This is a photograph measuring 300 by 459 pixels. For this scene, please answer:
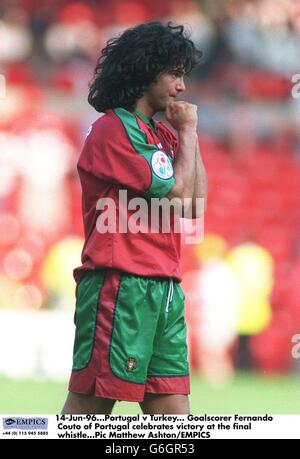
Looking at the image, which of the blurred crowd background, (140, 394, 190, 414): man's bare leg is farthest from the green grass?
(140, 394, 190, 414): man's bare leg

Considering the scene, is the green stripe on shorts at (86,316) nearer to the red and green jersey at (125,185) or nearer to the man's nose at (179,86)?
the red and green jersey at (125,185)

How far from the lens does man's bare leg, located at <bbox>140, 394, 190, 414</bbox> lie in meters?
2.81

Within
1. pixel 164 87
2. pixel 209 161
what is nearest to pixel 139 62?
pixel 164 87

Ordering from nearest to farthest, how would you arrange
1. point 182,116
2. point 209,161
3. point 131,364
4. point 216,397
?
1. point 131,364
2. point 182,116
3. point 216,397
4. point 209,161

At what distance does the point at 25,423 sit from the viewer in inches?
128

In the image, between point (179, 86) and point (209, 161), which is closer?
point (179, 86)

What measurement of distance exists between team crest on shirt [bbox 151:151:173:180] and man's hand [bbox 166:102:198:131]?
9cm

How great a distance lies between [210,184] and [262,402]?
1.65m

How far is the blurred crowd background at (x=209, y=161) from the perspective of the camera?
597cm

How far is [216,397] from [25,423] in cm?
209

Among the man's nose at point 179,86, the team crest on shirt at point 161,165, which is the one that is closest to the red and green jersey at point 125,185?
the team crest on shirt at point 161,165

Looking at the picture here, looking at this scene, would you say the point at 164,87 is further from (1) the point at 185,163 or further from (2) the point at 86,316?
(2) the point at 86,316

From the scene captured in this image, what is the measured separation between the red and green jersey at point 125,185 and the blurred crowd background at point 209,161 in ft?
9.84
